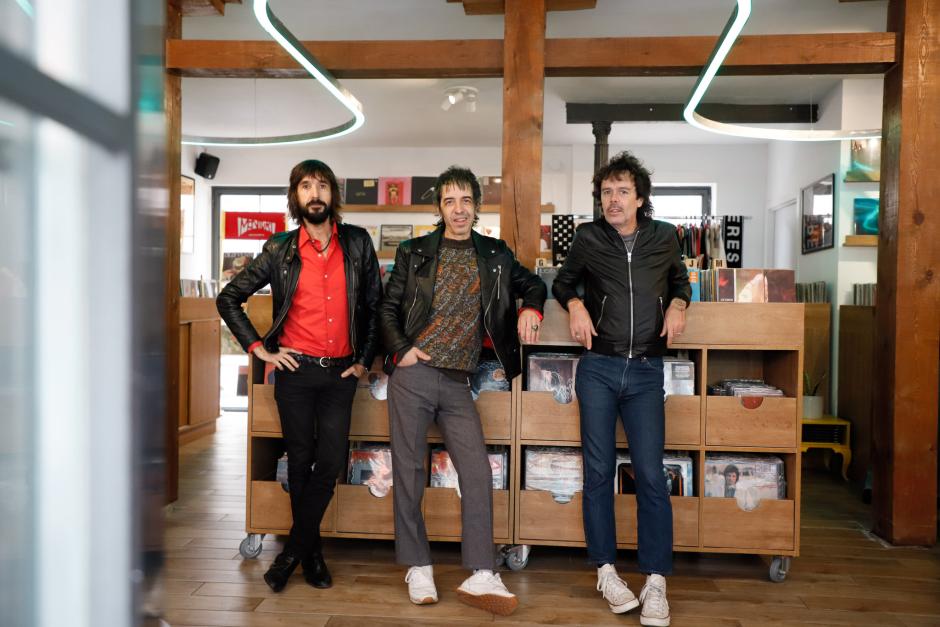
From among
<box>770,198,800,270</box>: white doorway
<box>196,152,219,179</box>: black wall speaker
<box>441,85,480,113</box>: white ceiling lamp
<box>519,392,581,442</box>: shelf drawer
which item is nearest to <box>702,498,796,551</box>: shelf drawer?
<box>519,392,581,442</box>: shelf drawer

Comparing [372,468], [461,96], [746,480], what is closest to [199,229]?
[461,96]

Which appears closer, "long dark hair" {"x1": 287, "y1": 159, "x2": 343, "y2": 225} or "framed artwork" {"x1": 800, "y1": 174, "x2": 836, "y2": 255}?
"long dark hair" {"x1": 287, "y1": 159, "x2": 343, "y2": 225}

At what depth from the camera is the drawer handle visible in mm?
3014

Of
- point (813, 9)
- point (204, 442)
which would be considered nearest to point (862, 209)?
point (813, 9)

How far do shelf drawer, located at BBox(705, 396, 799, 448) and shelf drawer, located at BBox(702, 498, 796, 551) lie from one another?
25cm

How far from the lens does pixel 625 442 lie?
3.10m

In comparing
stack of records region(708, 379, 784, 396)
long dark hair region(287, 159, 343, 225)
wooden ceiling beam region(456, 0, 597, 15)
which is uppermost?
wooden ceiling beam region(456, 0, 597, 15)

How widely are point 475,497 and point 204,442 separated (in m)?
3.70

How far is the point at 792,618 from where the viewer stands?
261cm

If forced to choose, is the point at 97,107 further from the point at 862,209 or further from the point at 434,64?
the point at 862,209

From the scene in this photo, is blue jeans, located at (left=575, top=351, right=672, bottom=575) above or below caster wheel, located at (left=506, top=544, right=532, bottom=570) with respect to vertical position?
above

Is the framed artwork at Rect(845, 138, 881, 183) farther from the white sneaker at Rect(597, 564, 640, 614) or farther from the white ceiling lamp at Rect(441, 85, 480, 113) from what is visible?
the white sneaker at Rect(597, 564, 640, 614)

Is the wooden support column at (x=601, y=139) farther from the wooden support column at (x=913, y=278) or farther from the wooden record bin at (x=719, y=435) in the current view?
the wooden record bin at (x=719, y=435)

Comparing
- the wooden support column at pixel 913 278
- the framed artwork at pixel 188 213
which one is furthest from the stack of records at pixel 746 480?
the framed artwork at pixel 188 213
